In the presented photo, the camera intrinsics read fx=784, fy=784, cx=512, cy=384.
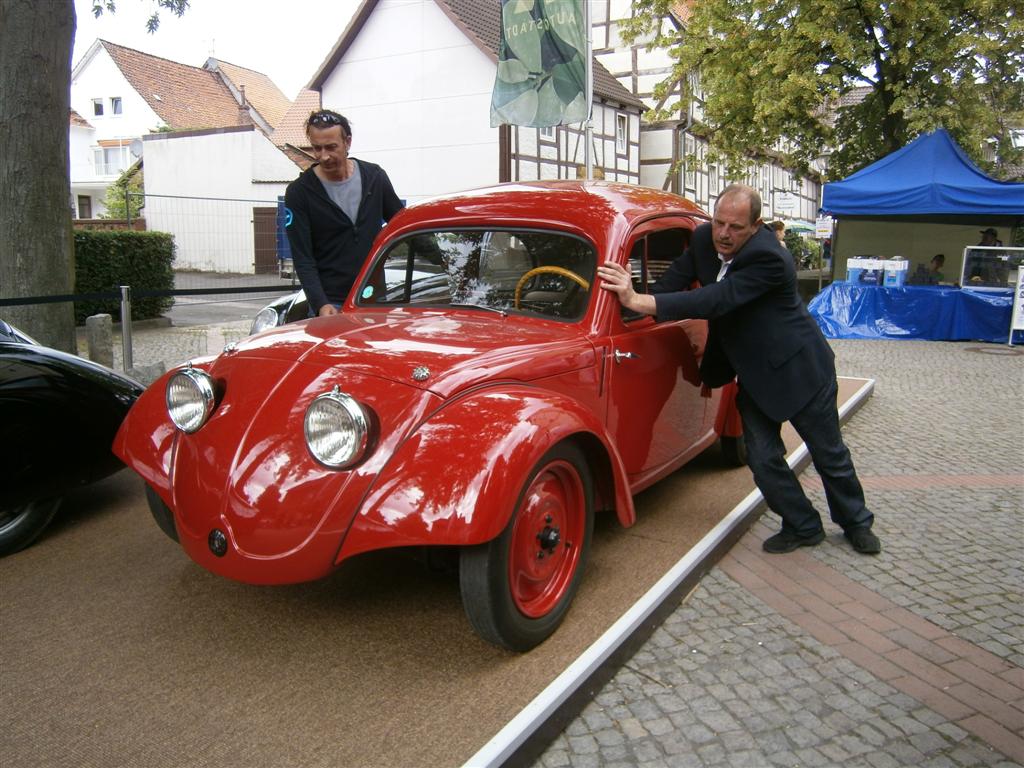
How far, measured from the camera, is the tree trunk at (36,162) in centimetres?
576

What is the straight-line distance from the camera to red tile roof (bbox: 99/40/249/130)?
37.4 meters

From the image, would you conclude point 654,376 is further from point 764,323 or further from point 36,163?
point 36,163

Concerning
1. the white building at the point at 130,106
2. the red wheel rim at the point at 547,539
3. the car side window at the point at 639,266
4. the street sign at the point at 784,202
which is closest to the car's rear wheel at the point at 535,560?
the red wheel rim at the point at 547,539

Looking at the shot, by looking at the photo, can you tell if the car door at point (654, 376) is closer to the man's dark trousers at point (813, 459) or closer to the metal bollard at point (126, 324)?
the man's dark trousers at point (813, 459)

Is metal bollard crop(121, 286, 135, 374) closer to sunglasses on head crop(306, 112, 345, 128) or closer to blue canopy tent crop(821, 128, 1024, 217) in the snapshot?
sunglasses on head crop(306, 112, 345, 128)

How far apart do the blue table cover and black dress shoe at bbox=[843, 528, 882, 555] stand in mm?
9693

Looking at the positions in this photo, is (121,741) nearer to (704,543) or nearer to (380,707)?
(380,707)

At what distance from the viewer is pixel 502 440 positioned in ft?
8.73

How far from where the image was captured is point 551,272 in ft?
12.1

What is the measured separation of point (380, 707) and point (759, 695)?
1309mm

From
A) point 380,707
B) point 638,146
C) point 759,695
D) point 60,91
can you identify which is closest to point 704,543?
point 759,695

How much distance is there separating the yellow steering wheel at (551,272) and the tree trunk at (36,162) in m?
4.40

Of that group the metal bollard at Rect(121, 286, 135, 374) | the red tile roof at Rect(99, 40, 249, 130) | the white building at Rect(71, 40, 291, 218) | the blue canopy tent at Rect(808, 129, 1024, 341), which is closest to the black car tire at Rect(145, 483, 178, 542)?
the metal bollard at Rect(121, 286, 135, 374)

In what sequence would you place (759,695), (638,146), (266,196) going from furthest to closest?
(266,196)
(638,146)
(759,695)
